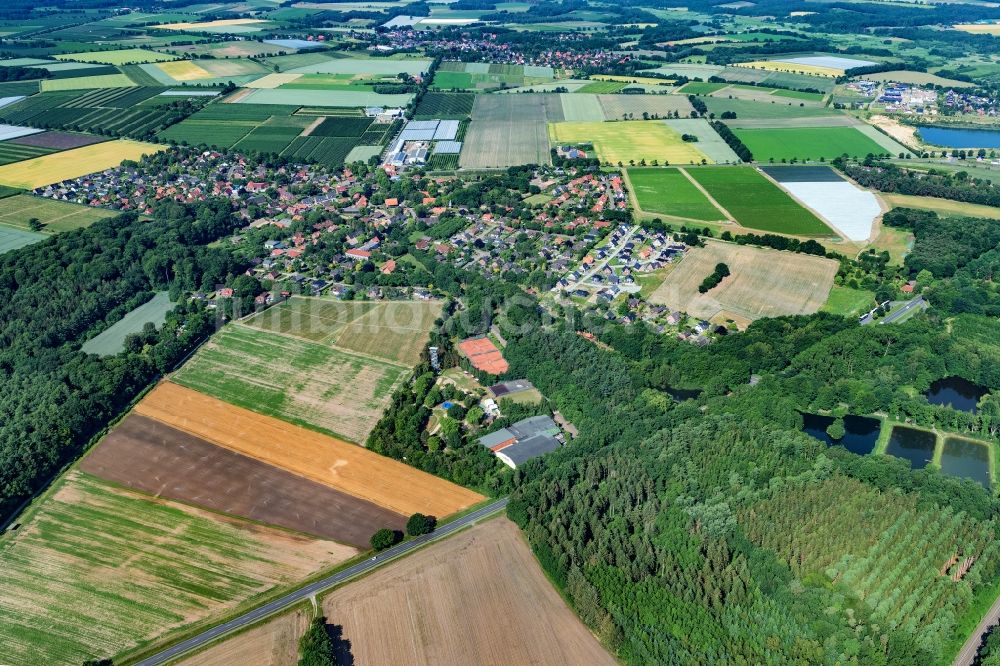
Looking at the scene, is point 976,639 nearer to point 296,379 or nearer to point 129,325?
point 296,379

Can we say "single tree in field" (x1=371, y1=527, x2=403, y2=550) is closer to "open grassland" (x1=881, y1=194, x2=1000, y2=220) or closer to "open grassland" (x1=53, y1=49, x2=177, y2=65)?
"open grassland" (x1=881, y1=194, x2=1000, y2=220)

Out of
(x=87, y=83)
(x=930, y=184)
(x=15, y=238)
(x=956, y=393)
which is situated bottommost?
(x=15, y=238)

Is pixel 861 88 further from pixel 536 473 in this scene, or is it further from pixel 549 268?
pixel 536 473

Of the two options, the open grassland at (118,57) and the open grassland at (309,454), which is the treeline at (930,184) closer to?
the open grassland at (309,454)

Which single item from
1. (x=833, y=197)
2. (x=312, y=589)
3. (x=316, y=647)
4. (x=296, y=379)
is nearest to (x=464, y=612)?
(x=316, y=647)

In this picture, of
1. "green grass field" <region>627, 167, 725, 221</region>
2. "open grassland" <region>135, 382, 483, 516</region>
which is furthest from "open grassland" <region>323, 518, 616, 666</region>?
"green grass field" <region>627, 167, 725, 221</region>
